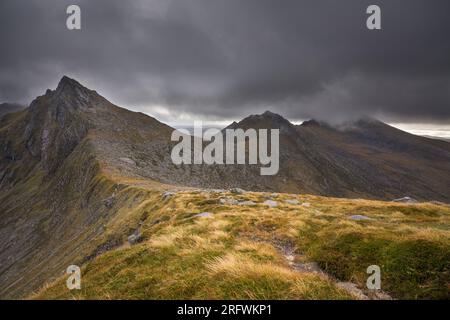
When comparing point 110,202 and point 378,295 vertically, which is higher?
point 378,295

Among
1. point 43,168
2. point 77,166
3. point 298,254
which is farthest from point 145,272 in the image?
point 43,168

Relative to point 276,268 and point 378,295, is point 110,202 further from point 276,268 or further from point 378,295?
point 378,295

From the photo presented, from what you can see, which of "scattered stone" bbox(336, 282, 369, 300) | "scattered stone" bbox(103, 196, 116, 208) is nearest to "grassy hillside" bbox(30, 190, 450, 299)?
"scattered stone" bbox(336, 282, 369, 300)

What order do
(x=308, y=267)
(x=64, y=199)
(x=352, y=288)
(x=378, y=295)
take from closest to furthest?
(x=378, y=295)
(x=352, y=288)
(x=308, y=267)
(x=64, y=199)

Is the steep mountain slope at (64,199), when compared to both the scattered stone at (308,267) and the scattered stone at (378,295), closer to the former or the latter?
the scattered stone at (308,267)

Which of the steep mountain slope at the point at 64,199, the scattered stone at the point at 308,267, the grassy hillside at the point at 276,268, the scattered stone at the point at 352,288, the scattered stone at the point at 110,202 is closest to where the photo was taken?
the grassy hillside at the point at 276,268

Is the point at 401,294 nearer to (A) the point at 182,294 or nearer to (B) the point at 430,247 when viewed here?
(B) the point at 430,247

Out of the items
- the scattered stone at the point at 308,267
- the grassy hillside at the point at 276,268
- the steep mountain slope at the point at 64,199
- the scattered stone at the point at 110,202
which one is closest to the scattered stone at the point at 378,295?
the grassy hillside at the point at 276,268

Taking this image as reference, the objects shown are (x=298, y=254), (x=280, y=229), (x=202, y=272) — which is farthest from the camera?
(x=280, y=229)

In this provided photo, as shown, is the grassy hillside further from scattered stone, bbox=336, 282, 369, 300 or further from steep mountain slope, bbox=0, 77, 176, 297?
steep mountain slope, bbox=0, 77, 176, 297

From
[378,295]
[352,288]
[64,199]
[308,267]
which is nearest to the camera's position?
[378,295]

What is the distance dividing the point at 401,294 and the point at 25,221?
504ft

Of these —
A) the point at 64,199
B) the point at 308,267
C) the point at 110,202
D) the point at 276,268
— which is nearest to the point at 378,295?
the point at 308,267
